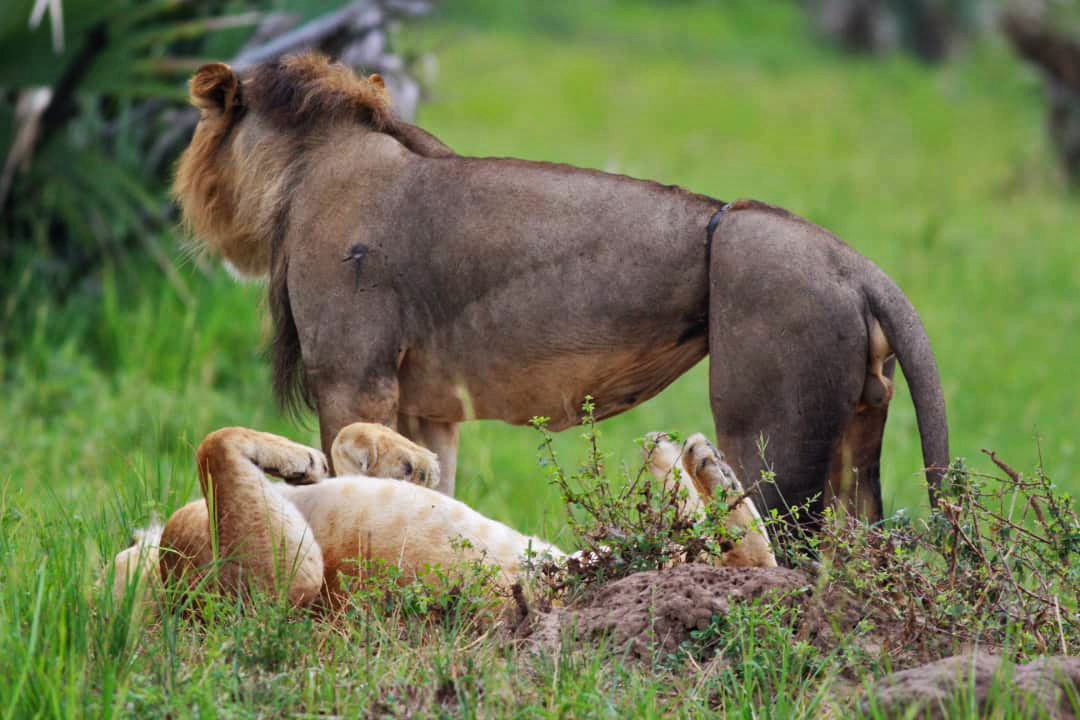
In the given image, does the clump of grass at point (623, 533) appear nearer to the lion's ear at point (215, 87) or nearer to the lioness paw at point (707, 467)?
the lioness paw at point (707, 467)

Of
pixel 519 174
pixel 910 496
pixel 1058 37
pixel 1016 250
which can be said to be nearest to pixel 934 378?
pixel 519 174

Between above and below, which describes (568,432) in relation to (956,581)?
below

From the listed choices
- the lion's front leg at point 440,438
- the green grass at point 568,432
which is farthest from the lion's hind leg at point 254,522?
the lion's front leg at point 440,438

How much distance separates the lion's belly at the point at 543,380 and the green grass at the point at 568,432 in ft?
1.79

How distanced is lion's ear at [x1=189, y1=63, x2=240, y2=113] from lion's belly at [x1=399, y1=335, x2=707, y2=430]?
3.27 feet

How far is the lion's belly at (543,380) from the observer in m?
4.14

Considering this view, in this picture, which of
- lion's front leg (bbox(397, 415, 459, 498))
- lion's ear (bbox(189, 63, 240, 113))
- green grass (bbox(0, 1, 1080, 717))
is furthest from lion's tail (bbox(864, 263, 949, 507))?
lion's ear (bbox(189, 63, 240, 113))

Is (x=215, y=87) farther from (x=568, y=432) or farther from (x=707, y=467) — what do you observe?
(x=568, y=432)

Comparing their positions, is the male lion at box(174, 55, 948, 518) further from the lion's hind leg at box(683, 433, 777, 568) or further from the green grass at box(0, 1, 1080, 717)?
the green grass at box(0, 1, 1080, 717)

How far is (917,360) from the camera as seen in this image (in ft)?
12.7

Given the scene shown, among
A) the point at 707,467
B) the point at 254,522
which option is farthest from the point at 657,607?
the point at 254,522

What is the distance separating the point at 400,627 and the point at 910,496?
4767 millimetres

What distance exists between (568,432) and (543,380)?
5.39 metres

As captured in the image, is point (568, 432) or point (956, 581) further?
point (568, 432)
